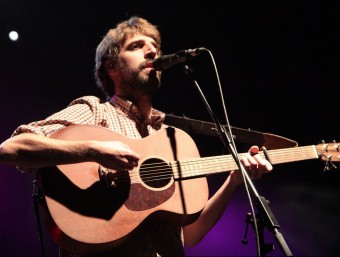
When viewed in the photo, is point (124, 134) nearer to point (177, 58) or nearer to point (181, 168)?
point (181, 168)

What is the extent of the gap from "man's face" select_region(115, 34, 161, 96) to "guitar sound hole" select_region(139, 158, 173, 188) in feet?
2.08

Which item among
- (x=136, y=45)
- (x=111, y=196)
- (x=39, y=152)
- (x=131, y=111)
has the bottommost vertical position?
(x=111, y=196)

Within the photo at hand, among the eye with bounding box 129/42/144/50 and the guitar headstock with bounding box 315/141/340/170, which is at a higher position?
the eye with bounding box 129/42/144/50

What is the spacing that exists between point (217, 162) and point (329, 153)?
953 mm

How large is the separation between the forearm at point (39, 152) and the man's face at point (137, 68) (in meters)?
0.84

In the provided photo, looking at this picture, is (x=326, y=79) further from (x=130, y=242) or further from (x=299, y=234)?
(x=130, y=242)

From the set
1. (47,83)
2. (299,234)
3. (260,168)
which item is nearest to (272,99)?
(299,234)

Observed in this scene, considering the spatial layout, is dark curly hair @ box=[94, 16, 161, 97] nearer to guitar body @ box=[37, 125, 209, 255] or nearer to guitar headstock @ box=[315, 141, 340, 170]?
guitar body @ box=[37, 125, 209, 255]

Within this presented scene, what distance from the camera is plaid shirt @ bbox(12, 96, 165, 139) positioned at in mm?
2008

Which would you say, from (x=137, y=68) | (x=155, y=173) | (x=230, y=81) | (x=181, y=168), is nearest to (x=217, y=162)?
(x=181, y=168)

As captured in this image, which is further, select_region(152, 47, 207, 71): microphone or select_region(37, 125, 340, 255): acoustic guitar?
select_region(152, 47, 207, 71): microphone

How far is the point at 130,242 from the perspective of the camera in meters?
1.94

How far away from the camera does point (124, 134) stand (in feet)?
7.47

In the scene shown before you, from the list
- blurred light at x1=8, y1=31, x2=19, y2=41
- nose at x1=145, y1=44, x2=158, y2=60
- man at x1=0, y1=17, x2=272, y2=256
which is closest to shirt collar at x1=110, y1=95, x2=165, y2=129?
man at x1=0, y1=17, x2=272, y2=256
